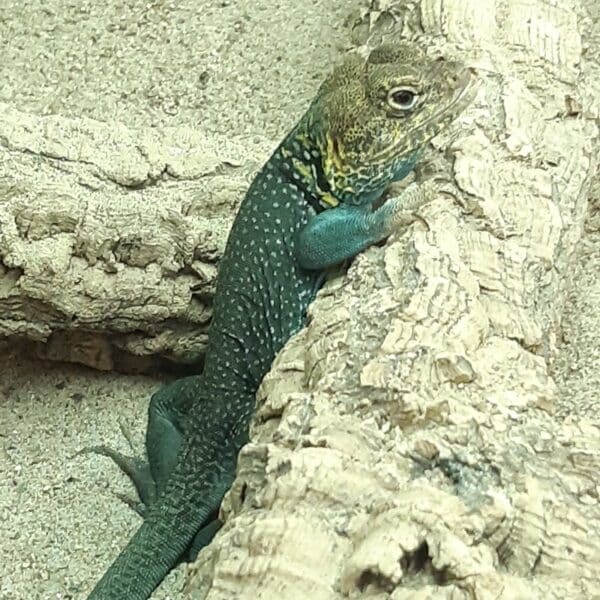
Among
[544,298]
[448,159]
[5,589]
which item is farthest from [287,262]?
[5,589]

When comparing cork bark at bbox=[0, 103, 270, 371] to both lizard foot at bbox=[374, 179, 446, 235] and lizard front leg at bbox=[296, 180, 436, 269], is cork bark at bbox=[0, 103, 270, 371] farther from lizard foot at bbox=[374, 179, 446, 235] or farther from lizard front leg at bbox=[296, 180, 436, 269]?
lizard foot at bbox=[374, 179, 446, 235]

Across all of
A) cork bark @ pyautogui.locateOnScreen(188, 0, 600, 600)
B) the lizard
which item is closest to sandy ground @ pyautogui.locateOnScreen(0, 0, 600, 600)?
the lizard

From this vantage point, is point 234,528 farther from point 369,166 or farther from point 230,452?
point 369,166

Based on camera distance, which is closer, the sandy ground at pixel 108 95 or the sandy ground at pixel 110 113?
the sandy ground at pixel 110 113

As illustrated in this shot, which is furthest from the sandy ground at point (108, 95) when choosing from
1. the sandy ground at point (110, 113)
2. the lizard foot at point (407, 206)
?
the lizard foot at point (407, 206)

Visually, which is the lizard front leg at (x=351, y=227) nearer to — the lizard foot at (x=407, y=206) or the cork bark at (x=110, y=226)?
the lizard foot at (x=407, y=206)

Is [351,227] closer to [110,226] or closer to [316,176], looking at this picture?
[316,176]
